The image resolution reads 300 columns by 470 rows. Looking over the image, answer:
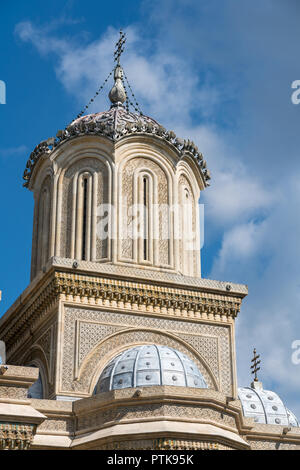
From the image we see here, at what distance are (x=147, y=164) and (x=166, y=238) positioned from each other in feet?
6.62

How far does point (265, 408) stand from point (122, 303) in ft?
15.5

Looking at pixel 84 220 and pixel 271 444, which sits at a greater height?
pixel 84 220

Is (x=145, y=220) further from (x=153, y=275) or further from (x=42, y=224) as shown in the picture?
(x=42, y=224)

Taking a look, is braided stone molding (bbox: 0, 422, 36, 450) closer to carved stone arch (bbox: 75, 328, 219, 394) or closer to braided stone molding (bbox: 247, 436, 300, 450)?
carved stone arch (bbox: 75, 328, 219, 394)

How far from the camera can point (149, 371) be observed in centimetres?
1844

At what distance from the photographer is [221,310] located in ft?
73.3

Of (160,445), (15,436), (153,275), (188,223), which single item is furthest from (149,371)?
(188,223)

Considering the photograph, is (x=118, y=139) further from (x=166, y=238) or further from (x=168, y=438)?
(x=168, y=438)

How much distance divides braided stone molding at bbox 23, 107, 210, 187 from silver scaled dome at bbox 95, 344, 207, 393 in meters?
6.29

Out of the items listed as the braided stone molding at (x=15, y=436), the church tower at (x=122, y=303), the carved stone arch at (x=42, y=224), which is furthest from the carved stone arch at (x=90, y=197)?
the braided stone molding at (x=15, y=436)

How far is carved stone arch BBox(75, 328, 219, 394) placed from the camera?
20069mm

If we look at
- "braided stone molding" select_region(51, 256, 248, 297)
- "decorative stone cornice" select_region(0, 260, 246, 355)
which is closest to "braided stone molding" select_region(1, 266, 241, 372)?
"decorative stone cornice" select_region(0, 260, 246, 355)
